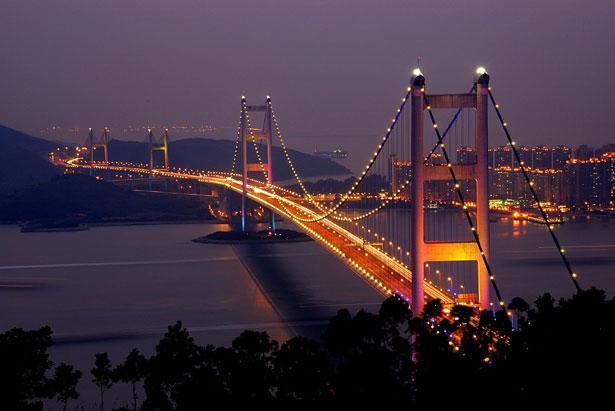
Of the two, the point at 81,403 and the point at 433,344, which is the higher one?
the point at 433,344

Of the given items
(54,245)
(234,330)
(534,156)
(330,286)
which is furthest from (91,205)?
(234,330)

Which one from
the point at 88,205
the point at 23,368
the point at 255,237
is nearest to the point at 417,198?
the point at 23,368

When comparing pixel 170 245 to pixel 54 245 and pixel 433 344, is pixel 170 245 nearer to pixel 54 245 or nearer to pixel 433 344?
pixel 54 245

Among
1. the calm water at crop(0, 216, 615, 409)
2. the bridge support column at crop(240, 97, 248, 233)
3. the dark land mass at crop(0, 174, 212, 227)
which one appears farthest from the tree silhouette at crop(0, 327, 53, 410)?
the dark land mass at crop(0, 174, 212, 227)

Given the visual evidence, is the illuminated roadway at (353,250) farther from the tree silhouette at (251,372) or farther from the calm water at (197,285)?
the tree silhouette at (251,372)

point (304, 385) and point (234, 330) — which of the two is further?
point (234, 330)

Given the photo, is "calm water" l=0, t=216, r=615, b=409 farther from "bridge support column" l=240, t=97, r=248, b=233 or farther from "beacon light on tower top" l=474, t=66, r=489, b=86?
"beacon light on tower top" l=474, t=66, r=489, b=86

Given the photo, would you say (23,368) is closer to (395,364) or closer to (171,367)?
(171,367)

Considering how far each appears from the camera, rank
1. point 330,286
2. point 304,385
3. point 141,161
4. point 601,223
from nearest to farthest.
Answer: point 304,385
point 330,286
point 601,223
point 141,161
